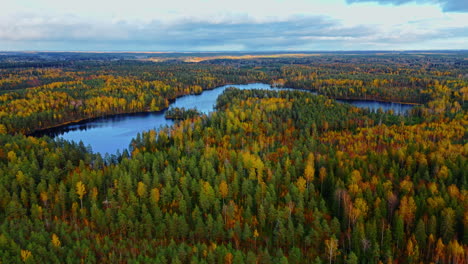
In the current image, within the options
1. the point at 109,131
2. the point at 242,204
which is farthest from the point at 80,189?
the point at 109,131

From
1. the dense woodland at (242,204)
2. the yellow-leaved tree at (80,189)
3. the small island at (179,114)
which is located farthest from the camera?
the small island at (179,114)

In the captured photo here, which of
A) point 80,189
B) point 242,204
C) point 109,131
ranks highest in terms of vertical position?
point 80,189

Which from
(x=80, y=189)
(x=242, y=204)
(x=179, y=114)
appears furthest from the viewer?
(x=179, y=114)

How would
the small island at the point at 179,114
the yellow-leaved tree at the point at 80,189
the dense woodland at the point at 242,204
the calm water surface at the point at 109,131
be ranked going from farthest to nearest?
1. the small island at the point at 179,114
2. the calm water surface at the point at 109,131
3. the yellow-leaved tree at the point at 80,189
4. the dense woodland at the point at 242,204

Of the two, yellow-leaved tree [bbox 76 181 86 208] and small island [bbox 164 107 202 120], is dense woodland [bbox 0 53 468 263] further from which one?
small island [bbox 164 107 202 120]

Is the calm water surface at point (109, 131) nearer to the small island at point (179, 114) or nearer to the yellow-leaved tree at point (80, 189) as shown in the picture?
the small island at point (179, 114)

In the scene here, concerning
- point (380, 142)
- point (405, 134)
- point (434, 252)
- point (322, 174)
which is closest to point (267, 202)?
point (322, 174)

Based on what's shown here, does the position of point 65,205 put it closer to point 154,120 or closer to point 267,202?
point 267,202

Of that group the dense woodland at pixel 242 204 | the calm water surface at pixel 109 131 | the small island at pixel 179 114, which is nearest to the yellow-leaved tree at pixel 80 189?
the dense woodland at pixel 242 204

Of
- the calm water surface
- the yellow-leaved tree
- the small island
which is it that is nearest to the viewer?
the yellow-leaved tree

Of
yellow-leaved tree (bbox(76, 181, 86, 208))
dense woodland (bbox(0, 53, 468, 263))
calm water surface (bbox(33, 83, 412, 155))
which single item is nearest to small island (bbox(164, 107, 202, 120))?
calm water surface (bbox(33, 83, 412, 155))

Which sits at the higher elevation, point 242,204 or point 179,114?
point 179,114

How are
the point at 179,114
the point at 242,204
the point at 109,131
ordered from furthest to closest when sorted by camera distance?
the point at 179,114 < the point at 109,131 < the point at 242,204

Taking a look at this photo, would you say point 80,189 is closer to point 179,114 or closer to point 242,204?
point 242,204
